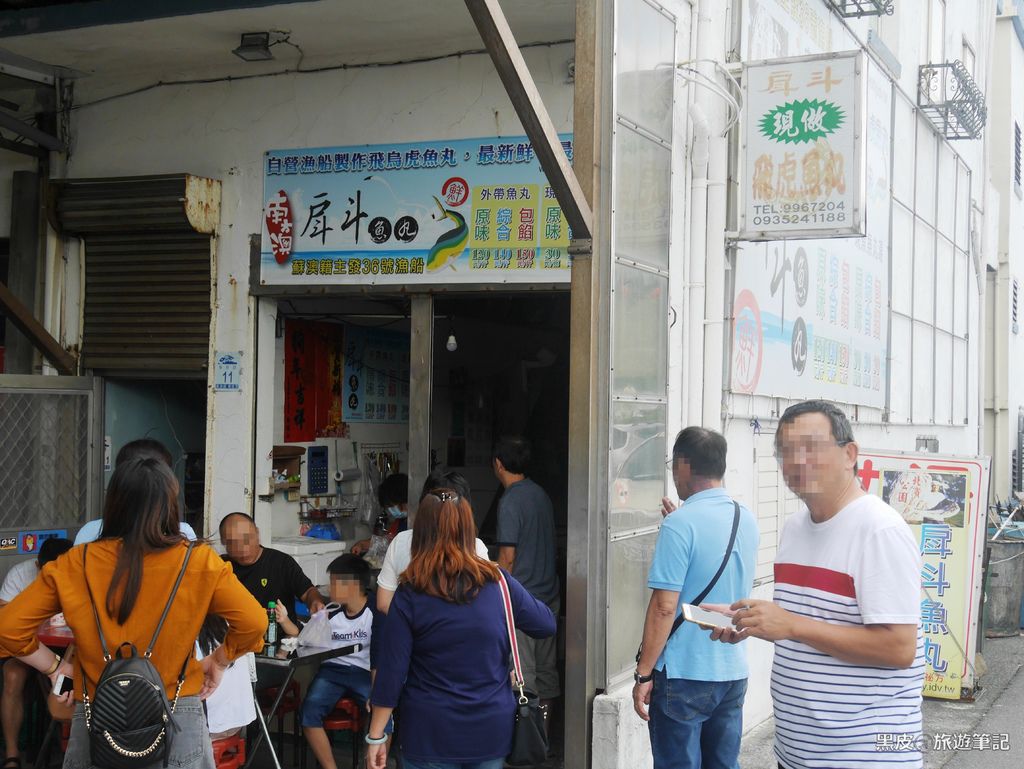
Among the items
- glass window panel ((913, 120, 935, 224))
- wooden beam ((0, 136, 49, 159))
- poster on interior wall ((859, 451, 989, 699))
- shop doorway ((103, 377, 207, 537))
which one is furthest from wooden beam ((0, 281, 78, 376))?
glass window panel ((913, 120, 935, 224))

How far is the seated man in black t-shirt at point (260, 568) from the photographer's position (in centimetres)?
686

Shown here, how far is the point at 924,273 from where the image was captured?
1327 cm

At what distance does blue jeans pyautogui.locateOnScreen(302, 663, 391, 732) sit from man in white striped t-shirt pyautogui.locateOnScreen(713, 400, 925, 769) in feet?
11.2

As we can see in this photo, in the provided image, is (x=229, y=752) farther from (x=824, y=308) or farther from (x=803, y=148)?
(x=824, y=308)

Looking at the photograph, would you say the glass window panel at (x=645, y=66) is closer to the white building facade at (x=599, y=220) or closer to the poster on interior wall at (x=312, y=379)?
the white building facade at (x=599, y=220)

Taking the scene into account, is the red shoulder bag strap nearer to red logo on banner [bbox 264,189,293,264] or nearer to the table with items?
the table with items

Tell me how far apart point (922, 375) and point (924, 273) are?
3.94 ft

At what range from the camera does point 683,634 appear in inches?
191

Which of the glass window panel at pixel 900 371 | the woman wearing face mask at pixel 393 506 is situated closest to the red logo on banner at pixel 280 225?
the woman wearing face mask at pixel 393 506

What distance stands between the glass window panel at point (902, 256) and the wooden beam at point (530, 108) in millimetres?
7020

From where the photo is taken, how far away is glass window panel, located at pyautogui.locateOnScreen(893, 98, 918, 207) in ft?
39.1

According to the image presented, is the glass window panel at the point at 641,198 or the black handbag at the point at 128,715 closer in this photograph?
the black handbag at the point at 128,715

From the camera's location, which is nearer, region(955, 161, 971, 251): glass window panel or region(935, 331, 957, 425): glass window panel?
region(935, 331, 957, 425): glass window panel

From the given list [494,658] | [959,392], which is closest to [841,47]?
[959,392]
